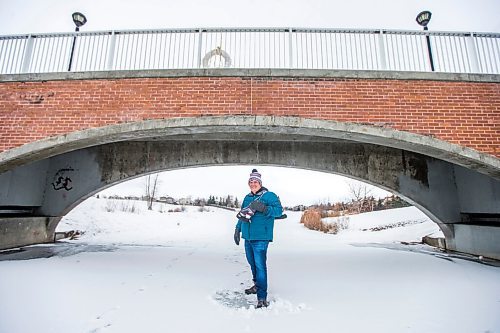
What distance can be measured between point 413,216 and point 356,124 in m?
13.0

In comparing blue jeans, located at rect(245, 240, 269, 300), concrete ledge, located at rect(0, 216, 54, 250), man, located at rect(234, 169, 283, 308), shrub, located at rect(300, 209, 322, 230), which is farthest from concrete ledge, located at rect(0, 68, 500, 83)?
shrub, located at rect(300, 209, 322, 230)

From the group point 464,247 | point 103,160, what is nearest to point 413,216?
point 464,247

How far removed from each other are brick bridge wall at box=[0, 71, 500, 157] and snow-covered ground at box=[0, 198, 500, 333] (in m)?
2.73

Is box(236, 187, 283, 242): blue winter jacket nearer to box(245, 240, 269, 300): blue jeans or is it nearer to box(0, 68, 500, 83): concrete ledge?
box(245, 240, 269, 300): blue jeans

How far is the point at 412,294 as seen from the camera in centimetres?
392

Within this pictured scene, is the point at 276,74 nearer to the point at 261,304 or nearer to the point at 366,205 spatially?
the point at 261,304

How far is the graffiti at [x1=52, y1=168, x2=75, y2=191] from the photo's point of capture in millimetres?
9094

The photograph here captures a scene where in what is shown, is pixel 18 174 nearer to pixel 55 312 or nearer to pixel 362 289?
pixel 55 312

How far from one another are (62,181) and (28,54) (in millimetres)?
4550

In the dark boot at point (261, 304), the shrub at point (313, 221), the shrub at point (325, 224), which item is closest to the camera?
the dark boot at point (261, 304)

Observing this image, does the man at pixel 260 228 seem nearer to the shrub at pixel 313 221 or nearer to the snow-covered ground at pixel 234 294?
the snow-covered ground at pixel 234 294

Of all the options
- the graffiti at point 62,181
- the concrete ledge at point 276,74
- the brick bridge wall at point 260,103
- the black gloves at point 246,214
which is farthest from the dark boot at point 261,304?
the graffiti at point 62,181

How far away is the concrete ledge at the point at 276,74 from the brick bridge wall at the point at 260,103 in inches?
2.8

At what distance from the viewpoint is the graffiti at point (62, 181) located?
→ 9094 mm
